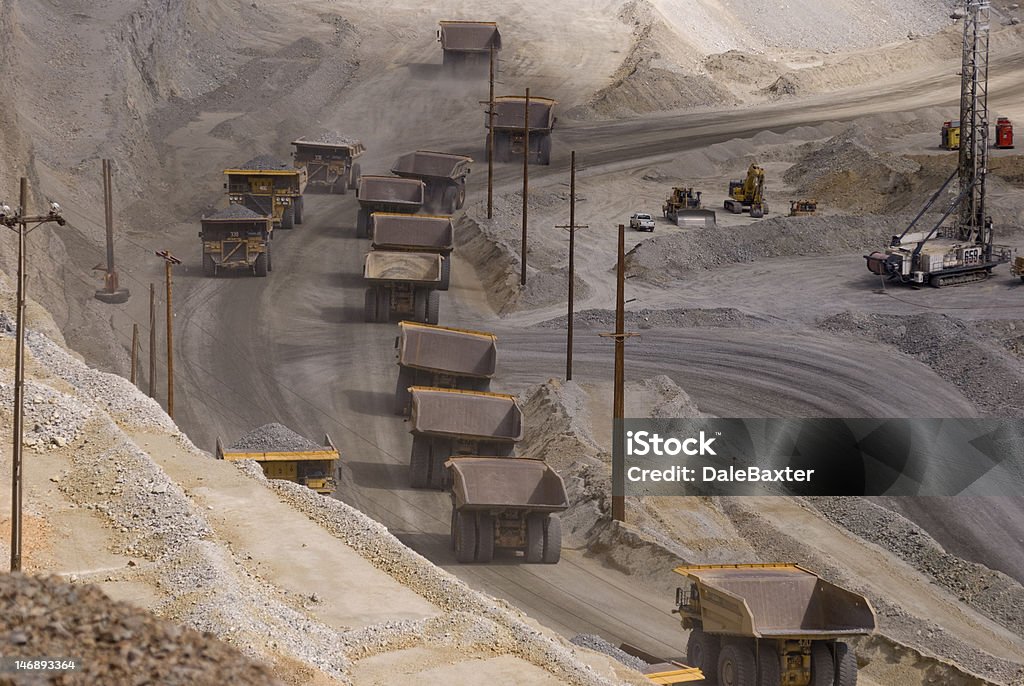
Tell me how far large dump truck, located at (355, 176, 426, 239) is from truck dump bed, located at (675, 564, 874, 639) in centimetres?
3165

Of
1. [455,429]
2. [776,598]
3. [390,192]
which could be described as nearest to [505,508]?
[455,429]

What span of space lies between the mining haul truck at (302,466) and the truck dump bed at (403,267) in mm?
14326

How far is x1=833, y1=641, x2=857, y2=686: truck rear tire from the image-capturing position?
2002cm

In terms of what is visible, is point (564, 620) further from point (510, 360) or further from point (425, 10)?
point (425, 10)

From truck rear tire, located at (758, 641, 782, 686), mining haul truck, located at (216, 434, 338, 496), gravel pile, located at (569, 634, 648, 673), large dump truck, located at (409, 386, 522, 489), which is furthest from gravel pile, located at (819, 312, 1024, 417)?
mining haul truck, located at (216, 434, 338, 496)

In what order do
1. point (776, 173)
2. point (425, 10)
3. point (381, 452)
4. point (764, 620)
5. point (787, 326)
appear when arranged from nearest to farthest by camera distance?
1. point (764, 620)
2. point (381, 452)
3. point (787, 326)
4. point (776, 173)
5. point (425, 10)

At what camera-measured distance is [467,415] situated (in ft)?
97.4

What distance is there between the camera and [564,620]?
23.2m

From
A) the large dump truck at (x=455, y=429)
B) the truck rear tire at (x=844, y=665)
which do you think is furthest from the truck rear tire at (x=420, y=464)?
the truck rear tire at (x=844, y=665)

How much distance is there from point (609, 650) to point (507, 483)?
235 inches

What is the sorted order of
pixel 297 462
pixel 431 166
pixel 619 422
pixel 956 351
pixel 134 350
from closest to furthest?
1. pixel 297 462
2. pixel 619 422
3. pixel 134 350
4. pixel 956 351
5. pixel 431 166

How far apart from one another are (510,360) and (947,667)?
63.4 ft

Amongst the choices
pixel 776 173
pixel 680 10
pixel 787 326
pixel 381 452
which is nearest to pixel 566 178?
pixel 776 173

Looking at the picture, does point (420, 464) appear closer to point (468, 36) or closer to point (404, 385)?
point (404, 385)
